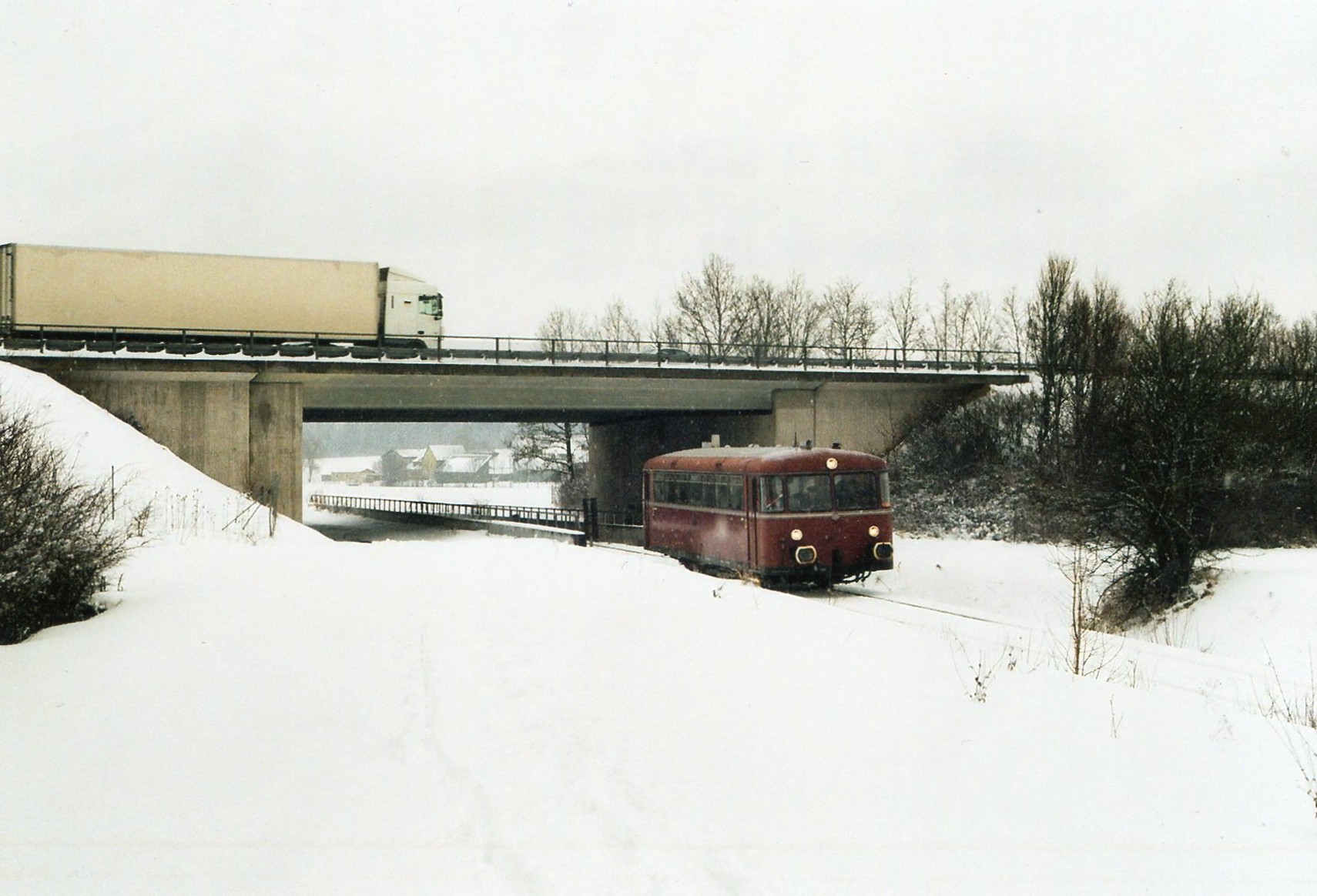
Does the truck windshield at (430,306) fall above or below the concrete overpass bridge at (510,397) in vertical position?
above

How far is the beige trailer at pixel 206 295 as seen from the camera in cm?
3034

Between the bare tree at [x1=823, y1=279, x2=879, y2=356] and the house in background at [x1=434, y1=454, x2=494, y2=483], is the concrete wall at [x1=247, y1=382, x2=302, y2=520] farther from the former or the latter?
the house in background at [x1=434, y1=454, x2=494, y2=483]

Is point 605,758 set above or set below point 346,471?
below

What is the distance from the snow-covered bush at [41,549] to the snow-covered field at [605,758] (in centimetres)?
55

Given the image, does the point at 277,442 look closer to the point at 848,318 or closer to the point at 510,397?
the point at 510,397

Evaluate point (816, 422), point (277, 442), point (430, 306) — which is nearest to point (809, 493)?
point (816, 422)

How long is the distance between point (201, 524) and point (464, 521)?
21.0m

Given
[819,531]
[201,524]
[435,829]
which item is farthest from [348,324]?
[435,829]

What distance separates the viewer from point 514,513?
44688mm

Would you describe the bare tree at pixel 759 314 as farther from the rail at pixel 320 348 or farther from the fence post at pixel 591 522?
the fence post at pixel 591 522

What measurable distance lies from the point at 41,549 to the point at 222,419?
22.6 meters

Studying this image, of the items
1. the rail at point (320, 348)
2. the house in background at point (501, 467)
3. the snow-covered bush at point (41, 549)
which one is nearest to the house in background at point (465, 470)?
the house in background at point (501, 467)

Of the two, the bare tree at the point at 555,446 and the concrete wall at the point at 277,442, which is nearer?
the concrete wall at the point at 277,442

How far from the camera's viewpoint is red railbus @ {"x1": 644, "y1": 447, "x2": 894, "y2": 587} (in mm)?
18062
